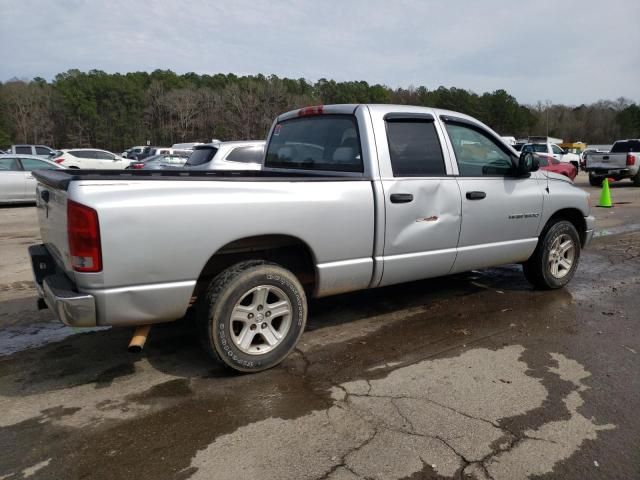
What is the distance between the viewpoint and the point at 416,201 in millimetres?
4207

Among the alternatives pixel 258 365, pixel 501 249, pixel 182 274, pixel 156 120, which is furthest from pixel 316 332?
pixel 156 120

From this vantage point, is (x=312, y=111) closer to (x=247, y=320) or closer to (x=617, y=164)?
(x=247, y=320)

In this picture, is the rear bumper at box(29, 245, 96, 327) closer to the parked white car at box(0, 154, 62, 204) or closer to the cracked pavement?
the cracked pavement

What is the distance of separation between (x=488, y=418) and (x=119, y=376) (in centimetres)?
251

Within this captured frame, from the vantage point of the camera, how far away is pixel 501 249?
499 cm

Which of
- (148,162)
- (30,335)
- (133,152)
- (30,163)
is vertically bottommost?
(30,335)

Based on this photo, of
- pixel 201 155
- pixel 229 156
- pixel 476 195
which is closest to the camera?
pixel 476 195

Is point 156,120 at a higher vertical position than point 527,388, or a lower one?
higher

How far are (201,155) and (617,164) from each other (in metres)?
17.5

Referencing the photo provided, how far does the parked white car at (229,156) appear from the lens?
10258 millimetres

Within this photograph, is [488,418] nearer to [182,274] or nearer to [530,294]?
[182,274]

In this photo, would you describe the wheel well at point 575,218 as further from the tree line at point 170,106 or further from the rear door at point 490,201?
the tree line at point 170,106

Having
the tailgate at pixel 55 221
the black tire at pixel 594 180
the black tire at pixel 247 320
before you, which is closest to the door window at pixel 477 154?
the black tire at pixel 247 320

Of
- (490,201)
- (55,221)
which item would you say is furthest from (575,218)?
(55,221)
